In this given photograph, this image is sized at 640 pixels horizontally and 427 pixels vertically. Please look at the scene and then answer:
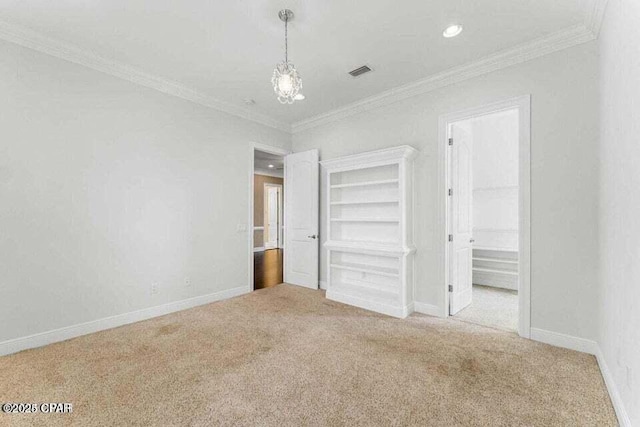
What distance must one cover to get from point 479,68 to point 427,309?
288 cm

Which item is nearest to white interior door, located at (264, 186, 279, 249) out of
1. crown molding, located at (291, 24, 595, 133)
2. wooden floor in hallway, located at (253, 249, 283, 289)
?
wooden floor in hallway, located at (253, 249, 283, 289)

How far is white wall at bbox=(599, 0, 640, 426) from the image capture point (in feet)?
4.66

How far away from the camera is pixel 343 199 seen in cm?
439

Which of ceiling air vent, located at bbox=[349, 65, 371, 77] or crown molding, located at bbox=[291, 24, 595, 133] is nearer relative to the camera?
crown molding, located at bbox=[291, 24, 595, 133]

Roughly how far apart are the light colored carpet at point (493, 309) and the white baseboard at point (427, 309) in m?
0.23

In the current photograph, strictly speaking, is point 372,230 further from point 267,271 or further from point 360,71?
point 267,271

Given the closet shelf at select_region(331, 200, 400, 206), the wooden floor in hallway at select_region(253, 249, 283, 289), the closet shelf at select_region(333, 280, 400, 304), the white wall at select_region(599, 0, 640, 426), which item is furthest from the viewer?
the wooden floor in hallway at select_region(253, 249, 283, 289)

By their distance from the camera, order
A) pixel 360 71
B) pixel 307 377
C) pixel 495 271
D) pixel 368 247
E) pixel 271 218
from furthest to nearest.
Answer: pixel 271 218 < pixel 495 271 < pixel 368 247 < pixel 360 71 < pixel 307 377

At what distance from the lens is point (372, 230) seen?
404 centimetres

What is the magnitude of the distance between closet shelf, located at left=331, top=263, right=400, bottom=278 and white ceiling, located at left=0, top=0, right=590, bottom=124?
2501 millimetres

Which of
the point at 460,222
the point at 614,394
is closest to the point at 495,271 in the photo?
the point at 460,222

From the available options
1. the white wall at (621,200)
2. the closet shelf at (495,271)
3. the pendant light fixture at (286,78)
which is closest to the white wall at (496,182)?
the closet shelf at (495,271)

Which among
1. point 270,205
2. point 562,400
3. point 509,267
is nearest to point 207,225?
point 562,400

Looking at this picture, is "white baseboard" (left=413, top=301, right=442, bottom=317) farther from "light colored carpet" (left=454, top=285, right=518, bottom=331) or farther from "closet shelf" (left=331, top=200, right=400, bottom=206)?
"closet shelf" (left=331, top=200, right=400, bottom=206)
